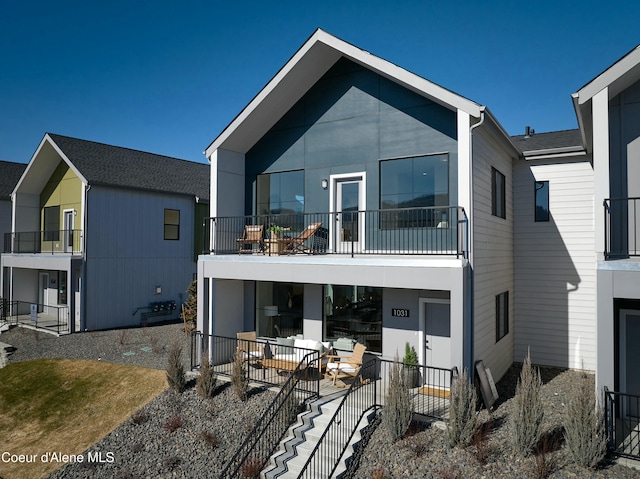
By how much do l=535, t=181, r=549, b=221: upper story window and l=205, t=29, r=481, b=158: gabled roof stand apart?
18.5 ft

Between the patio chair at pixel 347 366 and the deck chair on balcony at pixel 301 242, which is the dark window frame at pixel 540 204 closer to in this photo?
the deck chair on balcony at pixel 301 242

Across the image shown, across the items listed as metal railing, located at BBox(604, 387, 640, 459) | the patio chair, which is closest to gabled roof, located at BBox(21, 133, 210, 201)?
the patio chair

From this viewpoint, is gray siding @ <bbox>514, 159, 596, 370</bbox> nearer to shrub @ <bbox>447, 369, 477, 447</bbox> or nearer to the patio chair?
the patio chair

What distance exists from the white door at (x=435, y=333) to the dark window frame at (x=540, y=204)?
18.0ft

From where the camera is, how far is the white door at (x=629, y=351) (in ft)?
32.6

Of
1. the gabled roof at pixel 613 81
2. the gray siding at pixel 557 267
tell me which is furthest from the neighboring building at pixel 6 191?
the gabled roof at pixel 613 81

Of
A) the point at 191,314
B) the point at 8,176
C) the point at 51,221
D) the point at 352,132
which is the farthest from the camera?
the point at 8,176

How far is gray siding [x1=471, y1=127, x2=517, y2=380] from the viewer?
1053cm

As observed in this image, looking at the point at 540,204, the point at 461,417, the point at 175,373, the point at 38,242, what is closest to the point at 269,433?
the point at 175,373

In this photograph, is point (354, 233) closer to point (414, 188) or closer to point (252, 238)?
point (414, 188)

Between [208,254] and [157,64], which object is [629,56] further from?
[157,64]

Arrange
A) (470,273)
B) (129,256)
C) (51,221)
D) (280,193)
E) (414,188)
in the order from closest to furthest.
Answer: (470,273), (414,188), (280,193), (129,256), (51,221)

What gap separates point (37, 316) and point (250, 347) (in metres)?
14.5

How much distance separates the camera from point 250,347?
1330cm
